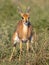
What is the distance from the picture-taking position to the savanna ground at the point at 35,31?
9.04 metres

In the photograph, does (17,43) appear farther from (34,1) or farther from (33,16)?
(34,1)

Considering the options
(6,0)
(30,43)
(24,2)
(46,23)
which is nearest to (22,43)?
(30,43)

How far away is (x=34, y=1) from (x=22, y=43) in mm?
6621

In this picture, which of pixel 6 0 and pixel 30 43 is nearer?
pixel 30 43

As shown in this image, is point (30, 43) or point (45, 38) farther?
point (30, 43)

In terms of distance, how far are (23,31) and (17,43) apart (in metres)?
0.39

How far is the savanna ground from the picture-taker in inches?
356

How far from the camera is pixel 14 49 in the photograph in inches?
393

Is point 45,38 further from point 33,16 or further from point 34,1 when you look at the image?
point 34,1

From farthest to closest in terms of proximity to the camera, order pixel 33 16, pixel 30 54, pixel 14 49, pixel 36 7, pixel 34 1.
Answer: pixel 34 1
pixel 36 7
pixel 33 16
pixel 14 49
pixel 30 54

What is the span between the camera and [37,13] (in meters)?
14.6

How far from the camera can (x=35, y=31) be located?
38.4 ft

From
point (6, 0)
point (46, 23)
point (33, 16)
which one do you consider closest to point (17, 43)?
point (46, 23)

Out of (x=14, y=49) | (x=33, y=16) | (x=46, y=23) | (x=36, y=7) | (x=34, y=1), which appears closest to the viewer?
(x=14, y=49)
